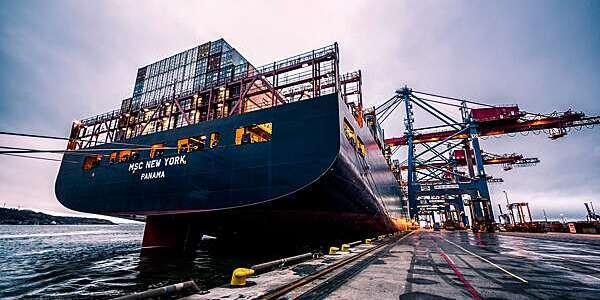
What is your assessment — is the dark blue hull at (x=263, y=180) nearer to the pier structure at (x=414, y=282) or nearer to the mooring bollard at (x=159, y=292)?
the pier structure at (x=414, y=282)

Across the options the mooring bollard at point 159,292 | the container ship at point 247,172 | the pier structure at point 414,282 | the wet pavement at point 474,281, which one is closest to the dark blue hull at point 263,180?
the container ship at point 247,172

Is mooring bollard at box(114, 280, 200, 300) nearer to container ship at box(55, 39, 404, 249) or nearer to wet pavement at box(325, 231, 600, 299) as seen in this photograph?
wet pavement at box(325, 231, 600, 299)

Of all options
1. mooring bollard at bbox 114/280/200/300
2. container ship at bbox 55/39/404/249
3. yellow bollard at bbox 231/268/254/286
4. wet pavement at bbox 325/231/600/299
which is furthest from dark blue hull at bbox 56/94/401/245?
mooring bollard at bbox 114/280/200/300

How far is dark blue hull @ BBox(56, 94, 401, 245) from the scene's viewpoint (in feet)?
39.3

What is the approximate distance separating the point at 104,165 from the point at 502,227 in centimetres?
5553

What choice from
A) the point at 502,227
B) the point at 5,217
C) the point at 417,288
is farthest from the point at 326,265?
the point at 5,217

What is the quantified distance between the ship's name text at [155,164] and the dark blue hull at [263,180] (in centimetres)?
18

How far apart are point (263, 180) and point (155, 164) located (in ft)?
25.4

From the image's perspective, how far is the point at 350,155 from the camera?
545 inches

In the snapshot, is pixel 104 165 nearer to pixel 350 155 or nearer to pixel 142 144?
pixel 142 144

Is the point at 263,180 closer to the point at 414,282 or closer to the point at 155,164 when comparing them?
the point at 155,164

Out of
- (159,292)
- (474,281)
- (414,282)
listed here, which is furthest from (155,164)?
(474,281)

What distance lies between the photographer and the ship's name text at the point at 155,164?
14.7 m

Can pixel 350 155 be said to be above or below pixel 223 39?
below
